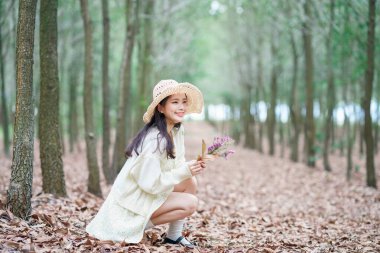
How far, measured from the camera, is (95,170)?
8.11m

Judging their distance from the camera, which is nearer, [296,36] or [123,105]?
[123,105]

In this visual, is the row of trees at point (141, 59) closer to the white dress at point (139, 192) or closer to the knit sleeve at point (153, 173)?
the white dress at point (139, 192)

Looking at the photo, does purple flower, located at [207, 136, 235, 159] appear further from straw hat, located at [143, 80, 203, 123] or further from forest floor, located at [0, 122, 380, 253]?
forest floor, located at [0, 122, 380, 253]

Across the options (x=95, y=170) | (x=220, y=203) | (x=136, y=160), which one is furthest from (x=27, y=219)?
(x=220, y=203)

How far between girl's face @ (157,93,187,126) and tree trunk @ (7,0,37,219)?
4.89 ft

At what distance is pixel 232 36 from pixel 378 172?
42.0ft

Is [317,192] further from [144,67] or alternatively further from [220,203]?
[144,67]

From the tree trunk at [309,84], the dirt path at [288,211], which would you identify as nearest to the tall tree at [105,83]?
the dirt path at [288,211]

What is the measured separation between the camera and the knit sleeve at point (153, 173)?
4508 mm

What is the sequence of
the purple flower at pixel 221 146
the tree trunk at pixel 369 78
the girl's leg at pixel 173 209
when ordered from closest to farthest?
the purple flower at pixel 221 146 < the girl's leg at pixel 173 209 < the tree trunk at pixel 369 78

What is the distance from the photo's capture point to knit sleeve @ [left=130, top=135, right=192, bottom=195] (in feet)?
14.8

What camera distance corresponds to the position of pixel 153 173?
14.8 feet

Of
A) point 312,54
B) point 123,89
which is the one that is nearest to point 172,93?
point 123,89

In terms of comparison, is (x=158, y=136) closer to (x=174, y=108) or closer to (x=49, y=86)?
(x=174, y=108)
